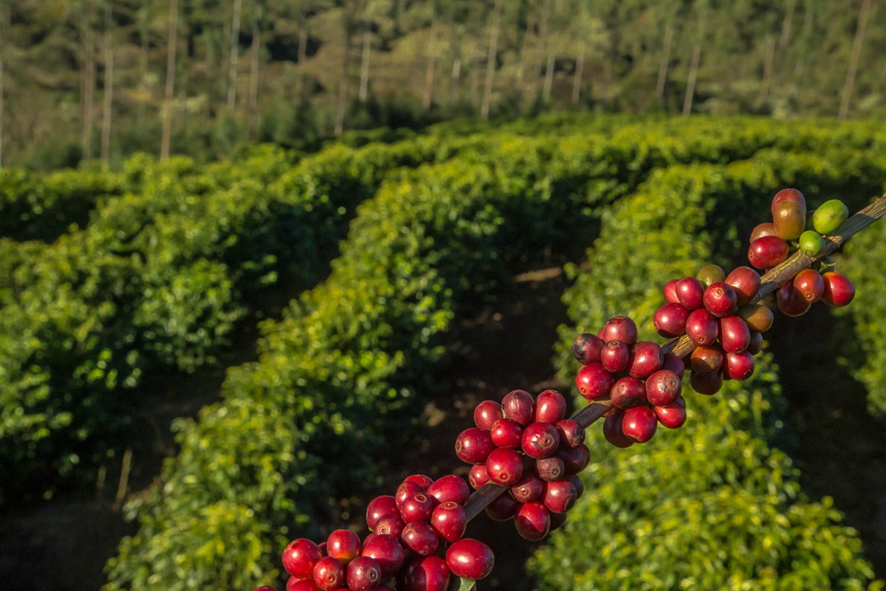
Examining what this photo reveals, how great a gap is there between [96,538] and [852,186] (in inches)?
456

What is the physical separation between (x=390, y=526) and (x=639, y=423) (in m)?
0.33

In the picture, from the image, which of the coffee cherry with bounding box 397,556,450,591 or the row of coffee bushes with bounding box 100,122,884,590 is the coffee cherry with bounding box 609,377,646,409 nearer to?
the coffee cherry with bounding box 397,556,450,591

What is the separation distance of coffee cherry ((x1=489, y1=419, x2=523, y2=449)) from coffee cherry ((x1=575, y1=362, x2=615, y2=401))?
0.31 ft

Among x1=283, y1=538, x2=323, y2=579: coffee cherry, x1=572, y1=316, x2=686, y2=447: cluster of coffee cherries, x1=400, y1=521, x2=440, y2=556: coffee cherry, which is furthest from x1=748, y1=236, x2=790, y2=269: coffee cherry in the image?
x1=283, y1=538, x2=323, y2=579: coffee cherry

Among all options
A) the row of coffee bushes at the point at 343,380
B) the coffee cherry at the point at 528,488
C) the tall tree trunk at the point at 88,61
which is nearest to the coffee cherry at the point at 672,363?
the coffee cherry at the point at 528,488

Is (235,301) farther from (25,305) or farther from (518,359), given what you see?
(518,359)

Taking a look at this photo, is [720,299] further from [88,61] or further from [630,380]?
[88,61]

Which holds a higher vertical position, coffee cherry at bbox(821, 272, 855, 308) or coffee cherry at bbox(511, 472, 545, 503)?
coffee cherry at bbox(821, 272, 855, 308)

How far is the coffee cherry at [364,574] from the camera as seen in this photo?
26.5 inches

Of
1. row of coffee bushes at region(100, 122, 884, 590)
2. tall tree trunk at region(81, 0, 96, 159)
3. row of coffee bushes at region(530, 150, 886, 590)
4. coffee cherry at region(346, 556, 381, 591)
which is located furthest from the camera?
tall tree trunk at region(81, 0, 96, 159)

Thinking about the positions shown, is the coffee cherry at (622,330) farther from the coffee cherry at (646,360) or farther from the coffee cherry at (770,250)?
the coffee cherry at (770,250)

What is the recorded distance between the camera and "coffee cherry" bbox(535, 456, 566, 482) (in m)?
0.82

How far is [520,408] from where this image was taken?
0.86 metres

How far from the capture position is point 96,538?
5.38 meters
